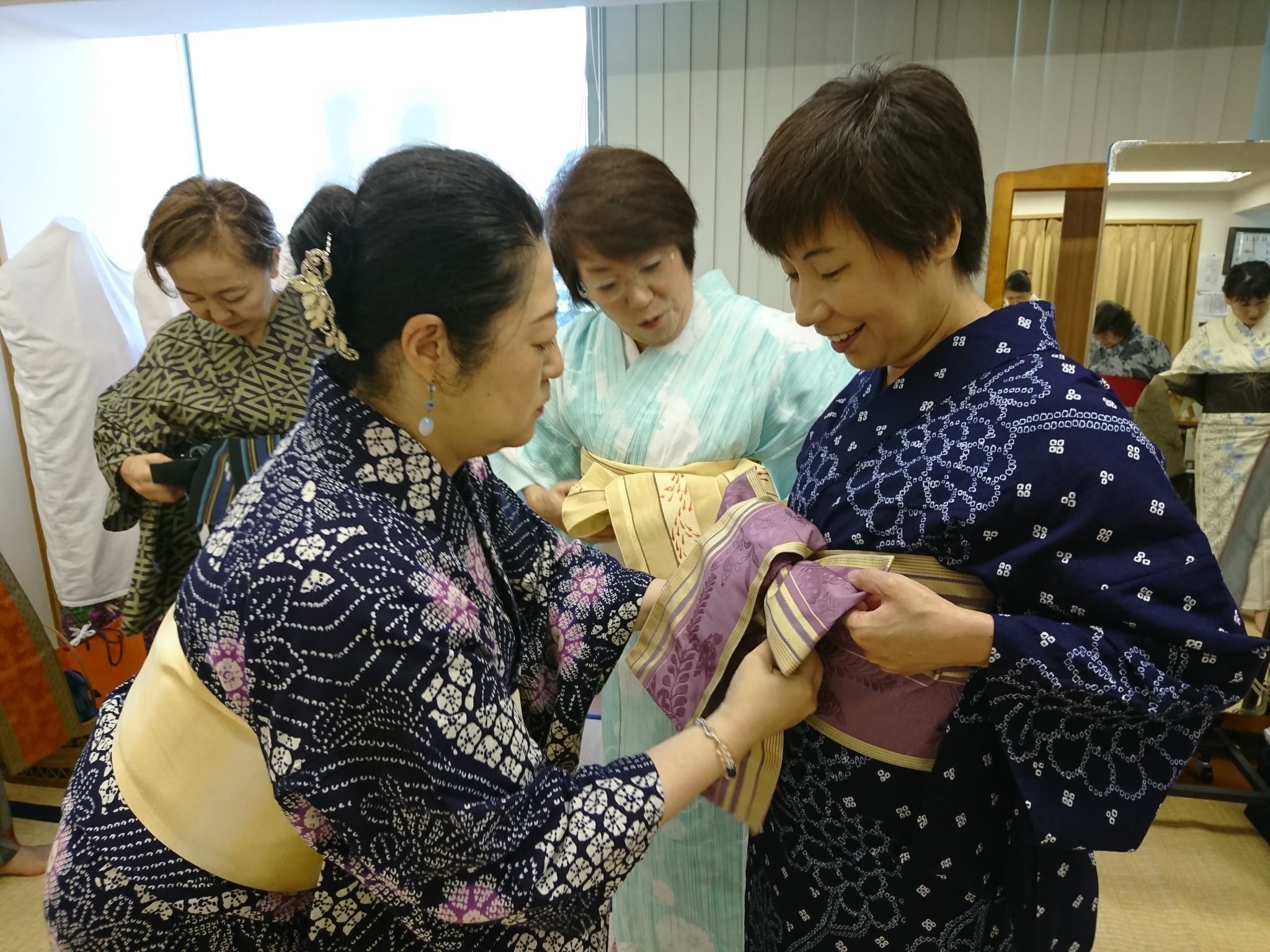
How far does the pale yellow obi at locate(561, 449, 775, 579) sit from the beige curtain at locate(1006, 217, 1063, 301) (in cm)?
127

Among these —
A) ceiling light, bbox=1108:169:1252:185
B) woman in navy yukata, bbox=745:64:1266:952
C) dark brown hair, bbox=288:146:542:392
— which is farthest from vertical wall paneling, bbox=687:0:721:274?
dark brown hair, bbox=288:146:542:392

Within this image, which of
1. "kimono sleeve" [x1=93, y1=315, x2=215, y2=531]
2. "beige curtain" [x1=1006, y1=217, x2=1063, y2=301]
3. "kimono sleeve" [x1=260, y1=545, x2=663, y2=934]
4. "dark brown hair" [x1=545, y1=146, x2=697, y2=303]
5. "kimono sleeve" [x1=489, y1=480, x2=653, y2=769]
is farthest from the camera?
→ "beige curtain" [x1=1006, y1=217, x2=1063, y2=301]

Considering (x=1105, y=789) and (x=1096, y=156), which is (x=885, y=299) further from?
(x=1096, y=156)

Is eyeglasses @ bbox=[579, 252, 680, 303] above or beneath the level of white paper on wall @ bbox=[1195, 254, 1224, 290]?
above

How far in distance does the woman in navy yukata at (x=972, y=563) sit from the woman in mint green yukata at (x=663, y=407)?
1.50ft

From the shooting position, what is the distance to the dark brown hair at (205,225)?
1.61m

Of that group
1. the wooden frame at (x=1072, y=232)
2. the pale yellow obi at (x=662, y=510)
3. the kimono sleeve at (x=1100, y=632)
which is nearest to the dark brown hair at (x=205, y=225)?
the pale yellow obi at (x=662, y=510)

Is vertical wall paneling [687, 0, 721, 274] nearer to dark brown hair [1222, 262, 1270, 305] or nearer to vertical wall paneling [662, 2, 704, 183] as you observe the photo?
vertical wall paneling [662, 2, 704, 183]

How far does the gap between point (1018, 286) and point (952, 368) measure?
154 centimetres

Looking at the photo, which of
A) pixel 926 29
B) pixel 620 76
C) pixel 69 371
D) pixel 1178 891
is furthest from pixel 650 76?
pixel 1178 891

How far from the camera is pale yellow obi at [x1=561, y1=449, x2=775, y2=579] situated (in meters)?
1.42

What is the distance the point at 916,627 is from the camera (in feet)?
2.66

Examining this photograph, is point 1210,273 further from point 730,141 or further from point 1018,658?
point 1018,658

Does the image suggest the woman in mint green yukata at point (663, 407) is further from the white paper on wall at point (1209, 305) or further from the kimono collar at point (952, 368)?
the white paper on wall at point (1209, 305)
